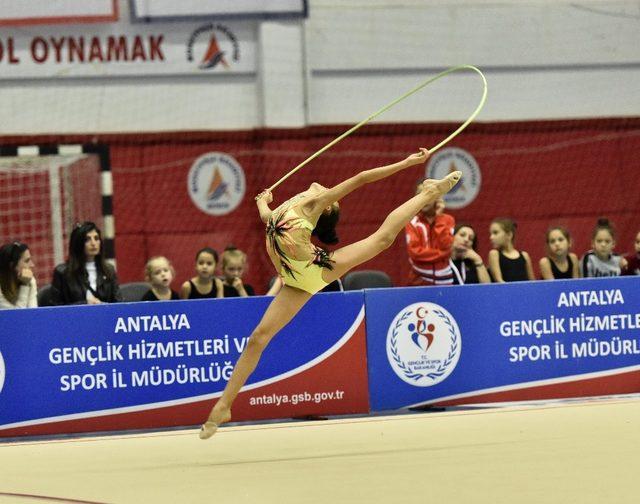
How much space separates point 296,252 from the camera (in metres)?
7.10

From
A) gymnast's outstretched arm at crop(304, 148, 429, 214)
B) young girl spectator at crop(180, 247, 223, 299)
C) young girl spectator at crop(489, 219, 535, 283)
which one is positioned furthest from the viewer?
young girl spectator at crop(489, 219, 535, 283)

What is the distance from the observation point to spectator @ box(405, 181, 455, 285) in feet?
30.4

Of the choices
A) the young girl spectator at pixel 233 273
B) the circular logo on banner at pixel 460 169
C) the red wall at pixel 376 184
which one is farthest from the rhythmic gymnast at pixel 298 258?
the circular logo on banner at pixel 460 169

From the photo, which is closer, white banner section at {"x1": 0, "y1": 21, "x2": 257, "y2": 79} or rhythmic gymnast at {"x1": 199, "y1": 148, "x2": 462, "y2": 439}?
rhythmic gymnast at {"x1": 199, "y1": 148, "x2": 462, "y2": 439}

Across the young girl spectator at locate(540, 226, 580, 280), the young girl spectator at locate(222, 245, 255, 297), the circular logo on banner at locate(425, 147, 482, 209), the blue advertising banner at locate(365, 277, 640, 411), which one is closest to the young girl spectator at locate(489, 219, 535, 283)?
the young girl spectator at locate(540, 226, 580, 280)

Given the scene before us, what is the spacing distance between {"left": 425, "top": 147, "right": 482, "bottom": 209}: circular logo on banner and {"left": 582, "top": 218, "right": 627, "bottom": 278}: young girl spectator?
5512mm

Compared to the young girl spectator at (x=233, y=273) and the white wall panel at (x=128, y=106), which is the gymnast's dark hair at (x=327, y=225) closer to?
the young girl spectator at (x=233, y=273)

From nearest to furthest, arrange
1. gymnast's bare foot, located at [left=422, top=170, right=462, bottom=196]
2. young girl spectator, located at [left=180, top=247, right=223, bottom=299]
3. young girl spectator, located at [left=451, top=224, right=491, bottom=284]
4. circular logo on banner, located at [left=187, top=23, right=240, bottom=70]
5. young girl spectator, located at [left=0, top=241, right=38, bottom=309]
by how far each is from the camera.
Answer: gymnast's bare foot, located at [left=422, top=170, right=462, bottom=196], young girl spectator, located at [left=0, top=241, right=38, bottom=309], young girl spectator, located at [left=180, top=247, right=223, bottom=299], young girl spectator, located at [left=451, top=224, right=491, bottom=284], circular logo on banner, located at [left=187, top=23, right=240, bottom=70]

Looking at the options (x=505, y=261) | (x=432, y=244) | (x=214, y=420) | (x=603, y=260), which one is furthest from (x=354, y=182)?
(x=603, y=260)

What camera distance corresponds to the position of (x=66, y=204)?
14.5 meters

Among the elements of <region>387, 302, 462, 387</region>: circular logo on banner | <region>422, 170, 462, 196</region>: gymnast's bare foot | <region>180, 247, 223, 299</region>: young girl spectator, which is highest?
<region>422, 170, 462, 196</region>: gymnast's bare foot

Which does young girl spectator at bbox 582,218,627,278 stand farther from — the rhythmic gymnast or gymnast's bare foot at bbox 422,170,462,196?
the rhythmic gymnast

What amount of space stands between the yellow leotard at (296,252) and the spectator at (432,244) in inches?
86.4

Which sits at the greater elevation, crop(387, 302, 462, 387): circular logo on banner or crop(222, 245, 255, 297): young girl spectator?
crop(222, 245, 255, 297): young girl spectator
